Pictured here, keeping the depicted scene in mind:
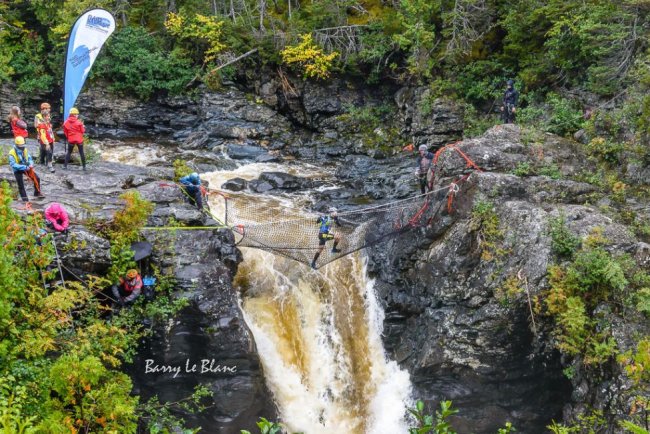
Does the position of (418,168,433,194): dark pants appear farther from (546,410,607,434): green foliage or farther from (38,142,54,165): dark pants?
(38,142,54,165): dark pants

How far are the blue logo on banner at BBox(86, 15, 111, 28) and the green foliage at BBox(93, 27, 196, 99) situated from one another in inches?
384

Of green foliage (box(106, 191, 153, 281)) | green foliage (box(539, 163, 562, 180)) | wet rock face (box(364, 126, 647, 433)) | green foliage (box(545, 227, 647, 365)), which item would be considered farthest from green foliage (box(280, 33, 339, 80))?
green foliage (box(545, 227, 647, 365))

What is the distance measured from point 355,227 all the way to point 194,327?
463 centimetres

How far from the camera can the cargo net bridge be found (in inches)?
432

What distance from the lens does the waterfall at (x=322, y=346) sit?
10852mm

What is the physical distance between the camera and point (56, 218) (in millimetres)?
8984

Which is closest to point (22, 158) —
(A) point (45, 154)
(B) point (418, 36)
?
(A) point (45, 154)

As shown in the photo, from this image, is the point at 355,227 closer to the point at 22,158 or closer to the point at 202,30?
the point at 22,158

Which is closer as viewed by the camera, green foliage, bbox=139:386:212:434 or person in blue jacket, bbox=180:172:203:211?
green foliage, bbox=139:386:212:434

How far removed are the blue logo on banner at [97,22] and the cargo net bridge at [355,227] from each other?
424cm

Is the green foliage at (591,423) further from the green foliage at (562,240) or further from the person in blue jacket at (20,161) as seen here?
the person in blue jacket at (20,161)

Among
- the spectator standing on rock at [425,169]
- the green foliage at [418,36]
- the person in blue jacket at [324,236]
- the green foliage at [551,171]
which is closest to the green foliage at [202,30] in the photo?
the green foliage at [418,36]

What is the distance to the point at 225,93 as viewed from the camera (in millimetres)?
20625

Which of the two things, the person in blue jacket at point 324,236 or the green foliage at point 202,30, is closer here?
the person in blue jacket at point 324,236
